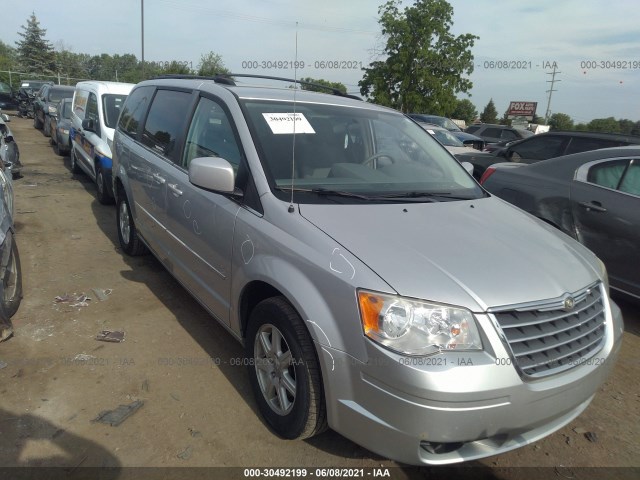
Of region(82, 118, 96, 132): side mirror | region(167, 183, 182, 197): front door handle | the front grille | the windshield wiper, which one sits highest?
region(82, 118, 96, 132): side mirror

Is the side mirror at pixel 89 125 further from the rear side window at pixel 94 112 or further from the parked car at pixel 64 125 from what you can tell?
the parked car at pixel 64 125

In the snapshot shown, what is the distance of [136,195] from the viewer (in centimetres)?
464

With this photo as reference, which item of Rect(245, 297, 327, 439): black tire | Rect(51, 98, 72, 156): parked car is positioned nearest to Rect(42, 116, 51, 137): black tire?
Rect(51, 98, 72, 156): parked car

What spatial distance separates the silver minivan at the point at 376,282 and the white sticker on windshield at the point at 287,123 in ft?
0.04

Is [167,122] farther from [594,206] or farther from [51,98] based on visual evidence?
[51,98]

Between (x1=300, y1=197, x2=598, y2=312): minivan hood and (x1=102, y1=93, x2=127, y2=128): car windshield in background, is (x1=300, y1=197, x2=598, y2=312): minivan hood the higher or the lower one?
the lower one

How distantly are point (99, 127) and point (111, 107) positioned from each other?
46 cm

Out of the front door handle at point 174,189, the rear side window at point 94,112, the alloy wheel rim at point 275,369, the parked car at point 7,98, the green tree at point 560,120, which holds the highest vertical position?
the green tree at point 560,120

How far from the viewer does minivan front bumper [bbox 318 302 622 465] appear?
1.93m

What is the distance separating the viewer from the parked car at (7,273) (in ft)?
11.1

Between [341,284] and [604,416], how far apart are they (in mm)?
2151

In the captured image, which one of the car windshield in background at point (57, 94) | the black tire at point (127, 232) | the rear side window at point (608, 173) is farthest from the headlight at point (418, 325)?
the car windshield in background at point (57, 94)

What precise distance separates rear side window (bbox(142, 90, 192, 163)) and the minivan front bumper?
7.92 feet

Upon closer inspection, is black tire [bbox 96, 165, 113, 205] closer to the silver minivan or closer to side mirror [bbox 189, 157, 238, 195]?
the silver minivan
